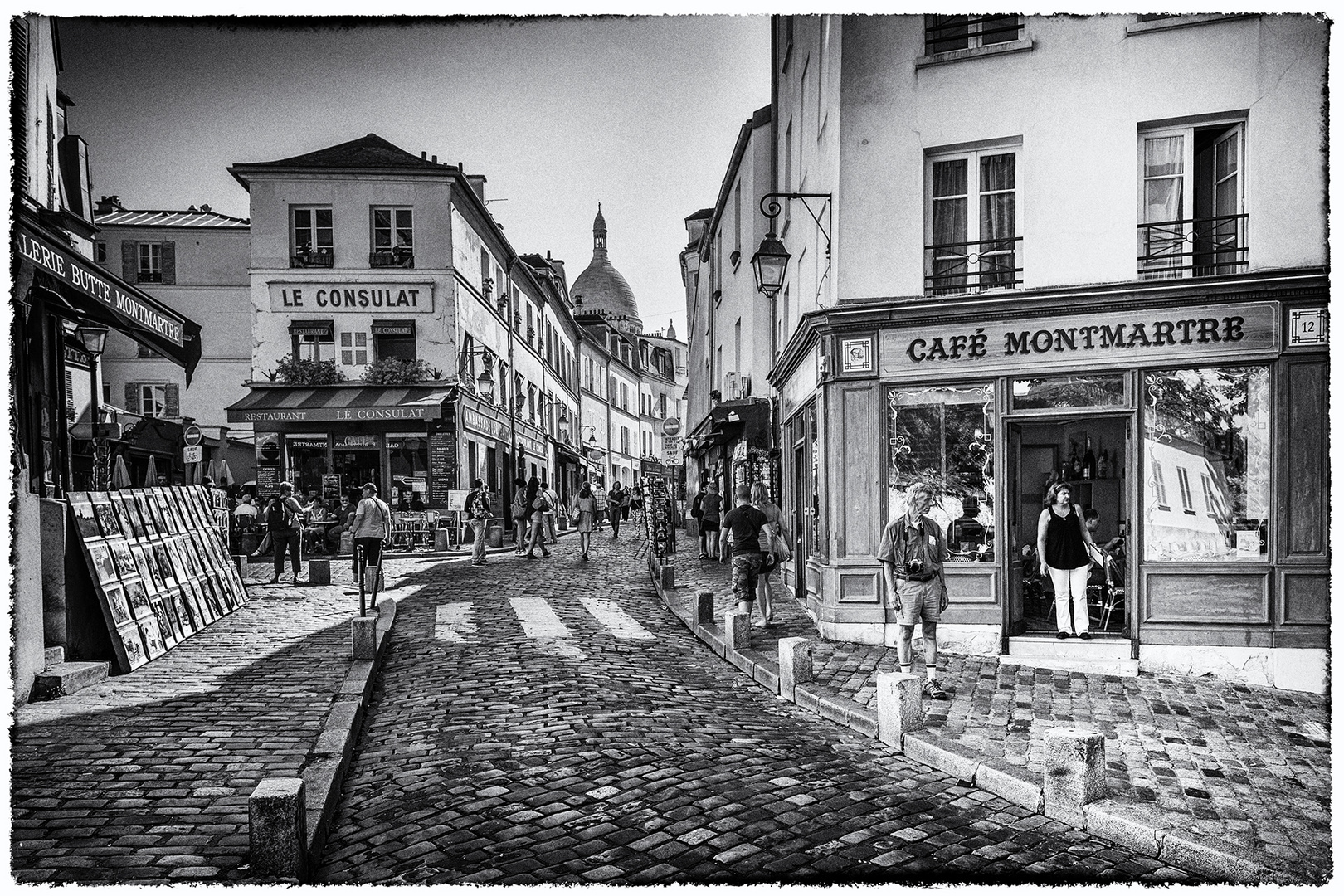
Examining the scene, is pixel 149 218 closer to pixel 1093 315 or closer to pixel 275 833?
pixel 275 833

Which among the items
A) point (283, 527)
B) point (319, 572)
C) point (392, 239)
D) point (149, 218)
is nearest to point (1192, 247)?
point (149, 218)

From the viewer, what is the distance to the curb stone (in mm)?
4309

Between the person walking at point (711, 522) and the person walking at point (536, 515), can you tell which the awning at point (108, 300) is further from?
the person walking at point (711, 522)

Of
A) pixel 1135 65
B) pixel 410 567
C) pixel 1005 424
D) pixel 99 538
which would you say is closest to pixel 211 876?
pixel 99 538

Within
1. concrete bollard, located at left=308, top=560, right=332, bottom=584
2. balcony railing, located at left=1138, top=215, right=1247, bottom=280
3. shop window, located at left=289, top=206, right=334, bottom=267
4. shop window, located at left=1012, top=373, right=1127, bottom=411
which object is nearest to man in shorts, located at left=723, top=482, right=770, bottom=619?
shop window, located at left=1012, top=373, right=1127, bottom=411

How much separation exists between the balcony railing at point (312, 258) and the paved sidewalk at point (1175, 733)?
58.3 ft

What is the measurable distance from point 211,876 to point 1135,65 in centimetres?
970

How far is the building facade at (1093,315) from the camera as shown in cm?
893

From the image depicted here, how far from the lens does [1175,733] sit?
269 inches

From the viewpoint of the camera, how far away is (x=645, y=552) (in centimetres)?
2253

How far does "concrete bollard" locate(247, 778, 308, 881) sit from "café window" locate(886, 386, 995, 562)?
7368 millimetres

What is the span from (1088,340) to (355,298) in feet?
64.4

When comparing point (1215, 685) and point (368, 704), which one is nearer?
point (368, 704)

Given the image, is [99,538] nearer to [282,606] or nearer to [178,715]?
[178,715]
